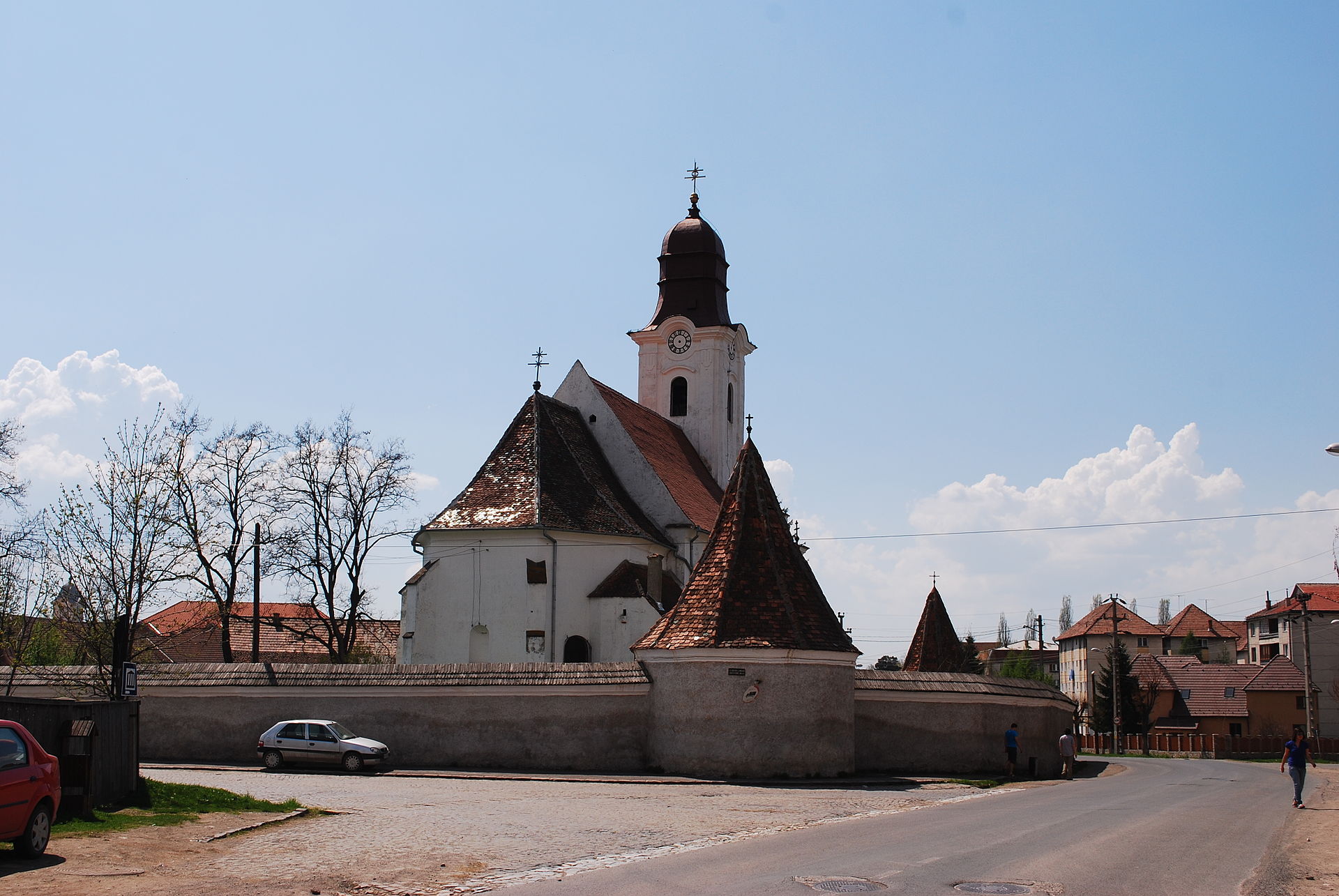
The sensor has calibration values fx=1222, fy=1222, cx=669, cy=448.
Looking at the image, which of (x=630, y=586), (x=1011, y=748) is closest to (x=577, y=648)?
(x=630, y=586)

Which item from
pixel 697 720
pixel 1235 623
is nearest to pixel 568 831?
pixel 697 720

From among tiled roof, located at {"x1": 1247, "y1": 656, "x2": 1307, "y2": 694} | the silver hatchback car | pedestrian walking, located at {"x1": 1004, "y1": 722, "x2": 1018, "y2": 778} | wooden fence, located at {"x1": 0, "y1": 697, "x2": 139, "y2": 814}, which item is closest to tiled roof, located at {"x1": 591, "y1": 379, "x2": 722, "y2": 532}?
pedestrian walking, located at {"x1": 1004, "y1": 722, "x2": 1018, "y2": 778}

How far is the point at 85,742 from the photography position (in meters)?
14.4

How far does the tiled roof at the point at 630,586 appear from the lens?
34.1 metres

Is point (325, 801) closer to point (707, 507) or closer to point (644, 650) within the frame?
point (644, 650)

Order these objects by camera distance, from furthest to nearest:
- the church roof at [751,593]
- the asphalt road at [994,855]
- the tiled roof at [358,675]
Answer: the tiled roof at [358,675]
the church roof at [751,593]
the asphalt road at [994,855]

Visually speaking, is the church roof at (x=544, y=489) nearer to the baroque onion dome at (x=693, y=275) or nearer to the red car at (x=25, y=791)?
the baroque onion dome at (x=693, y=275)

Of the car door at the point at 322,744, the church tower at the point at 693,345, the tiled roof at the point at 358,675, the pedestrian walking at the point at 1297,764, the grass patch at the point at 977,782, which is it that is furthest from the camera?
the church tower at the point at 693,345

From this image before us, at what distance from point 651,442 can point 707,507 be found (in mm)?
2924

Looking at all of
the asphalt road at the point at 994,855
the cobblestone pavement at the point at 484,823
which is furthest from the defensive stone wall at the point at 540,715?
the asphalt road at the point at 994,855

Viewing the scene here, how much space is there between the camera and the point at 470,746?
982 inches

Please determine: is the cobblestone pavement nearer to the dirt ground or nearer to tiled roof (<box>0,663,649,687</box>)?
the dirt ground

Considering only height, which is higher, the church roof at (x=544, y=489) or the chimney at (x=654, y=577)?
the church roof at (x=544, y=489)

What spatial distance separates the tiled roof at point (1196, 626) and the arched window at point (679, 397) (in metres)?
70.6
